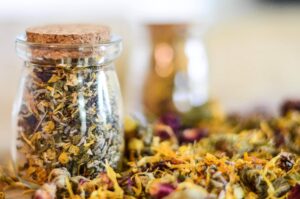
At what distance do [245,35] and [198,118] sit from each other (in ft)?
3.01

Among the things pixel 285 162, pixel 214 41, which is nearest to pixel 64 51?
pixel 285 162

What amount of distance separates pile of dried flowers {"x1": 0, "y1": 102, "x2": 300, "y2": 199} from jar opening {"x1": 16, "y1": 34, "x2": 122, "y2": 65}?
119 mm

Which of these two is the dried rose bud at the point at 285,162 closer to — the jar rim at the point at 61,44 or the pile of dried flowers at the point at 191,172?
the pile of dried flowers at the point at 191,172

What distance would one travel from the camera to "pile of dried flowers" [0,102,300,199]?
0.51 metres

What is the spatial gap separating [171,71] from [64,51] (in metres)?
0.51

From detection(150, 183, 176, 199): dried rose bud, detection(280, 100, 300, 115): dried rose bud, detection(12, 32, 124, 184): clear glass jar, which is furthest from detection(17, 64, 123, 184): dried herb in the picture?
detection(280, 100, 300, 115): dried rose bud

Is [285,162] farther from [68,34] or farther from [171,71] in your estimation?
[171,71]

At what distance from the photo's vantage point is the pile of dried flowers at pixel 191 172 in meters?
0.51

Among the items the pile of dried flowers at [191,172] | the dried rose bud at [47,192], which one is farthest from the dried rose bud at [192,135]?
the dried rose bud at [47,192]

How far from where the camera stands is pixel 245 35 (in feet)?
5.77

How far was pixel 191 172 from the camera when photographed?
545 mm

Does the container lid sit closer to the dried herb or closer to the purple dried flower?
the dried herb

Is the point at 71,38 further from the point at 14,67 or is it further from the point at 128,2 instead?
the point at 128,2

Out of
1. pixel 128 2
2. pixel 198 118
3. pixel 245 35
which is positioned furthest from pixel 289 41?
pixel 198 118
